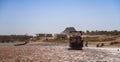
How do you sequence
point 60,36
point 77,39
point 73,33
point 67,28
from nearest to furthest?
point 77,39
point 73,33
point 60,36
point 67,28

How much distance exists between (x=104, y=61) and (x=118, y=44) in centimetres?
5552

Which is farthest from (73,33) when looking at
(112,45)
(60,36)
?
(60,36)

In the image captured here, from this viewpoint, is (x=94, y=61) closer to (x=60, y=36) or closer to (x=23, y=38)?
(x=60, y=36)

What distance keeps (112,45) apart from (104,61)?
182ft

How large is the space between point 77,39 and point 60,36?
6957cm

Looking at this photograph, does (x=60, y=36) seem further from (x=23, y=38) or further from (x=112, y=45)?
(x=112, y=45)

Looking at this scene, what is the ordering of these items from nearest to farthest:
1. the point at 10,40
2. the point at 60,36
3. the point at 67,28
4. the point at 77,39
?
the point at 77,39 → the point at 60,36 → the point at 10,40 → the point at 67,28

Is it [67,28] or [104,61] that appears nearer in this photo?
[104,61]

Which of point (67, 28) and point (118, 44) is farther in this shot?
point (67, 28)

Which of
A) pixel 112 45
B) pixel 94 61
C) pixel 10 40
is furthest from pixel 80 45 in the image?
pixel 10 40

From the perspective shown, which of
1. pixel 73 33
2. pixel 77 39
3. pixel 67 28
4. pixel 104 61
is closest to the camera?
pixel 104 61

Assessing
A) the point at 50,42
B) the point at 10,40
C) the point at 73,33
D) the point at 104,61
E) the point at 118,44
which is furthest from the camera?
the point at 10,40

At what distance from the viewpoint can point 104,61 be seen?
42375mm

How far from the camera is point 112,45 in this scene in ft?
317
